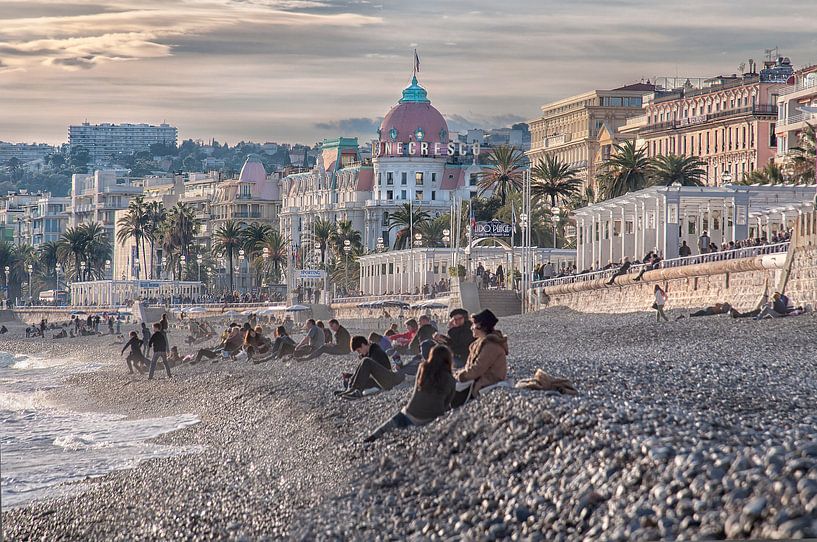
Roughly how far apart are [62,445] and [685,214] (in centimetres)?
3206

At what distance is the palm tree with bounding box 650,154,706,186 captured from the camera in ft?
→ 242

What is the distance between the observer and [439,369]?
16.0m

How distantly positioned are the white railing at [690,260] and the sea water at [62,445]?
16.8m

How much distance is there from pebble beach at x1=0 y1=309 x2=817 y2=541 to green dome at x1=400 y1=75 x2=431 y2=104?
116929 mm

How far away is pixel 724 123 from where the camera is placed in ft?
300

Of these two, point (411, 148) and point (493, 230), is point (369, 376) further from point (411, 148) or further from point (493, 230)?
point (411, 148)

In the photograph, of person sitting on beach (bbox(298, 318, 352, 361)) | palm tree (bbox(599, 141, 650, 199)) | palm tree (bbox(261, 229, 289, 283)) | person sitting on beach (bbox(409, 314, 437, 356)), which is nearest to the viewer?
person sitting on beach (bbox(409, 314, 437, 356))

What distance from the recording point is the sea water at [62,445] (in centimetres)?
2019

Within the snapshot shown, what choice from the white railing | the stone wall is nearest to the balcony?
the white railing

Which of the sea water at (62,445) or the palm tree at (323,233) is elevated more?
the palm tree at (323,233)

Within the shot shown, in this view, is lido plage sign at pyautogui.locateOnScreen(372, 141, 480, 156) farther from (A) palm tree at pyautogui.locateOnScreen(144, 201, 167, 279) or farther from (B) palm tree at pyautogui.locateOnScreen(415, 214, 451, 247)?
(B) palm tree at pyautogui.locateOnScreen(415, 214, 451, 247)

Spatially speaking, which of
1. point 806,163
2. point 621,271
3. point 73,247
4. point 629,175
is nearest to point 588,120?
point 629,175

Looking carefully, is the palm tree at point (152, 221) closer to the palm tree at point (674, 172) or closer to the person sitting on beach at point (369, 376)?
the palm tree at point (674, 172)

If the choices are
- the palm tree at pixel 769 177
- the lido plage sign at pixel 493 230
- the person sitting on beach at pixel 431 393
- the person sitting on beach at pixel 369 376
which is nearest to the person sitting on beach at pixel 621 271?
the palm tree at pixel 769 177
